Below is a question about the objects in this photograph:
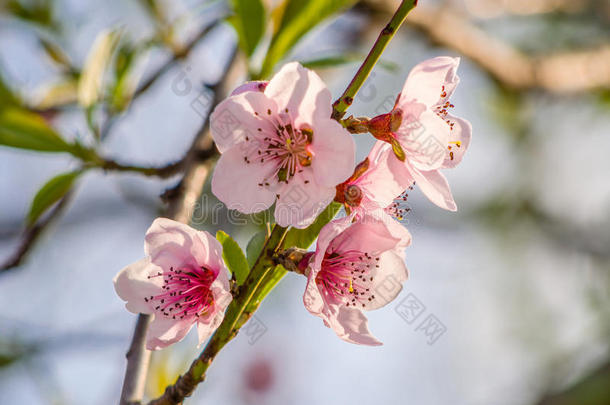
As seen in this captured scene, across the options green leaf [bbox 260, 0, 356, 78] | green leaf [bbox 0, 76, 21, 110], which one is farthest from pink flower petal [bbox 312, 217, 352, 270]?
green leaf [bbox 0, 76, 21, 110]

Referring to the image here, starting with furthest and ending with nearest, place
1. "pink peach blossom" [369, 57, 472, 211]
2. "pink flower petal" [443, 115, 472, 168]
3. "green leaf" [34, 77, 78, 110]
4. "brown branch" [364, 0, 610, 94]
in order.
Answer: "brown branch" [364, 0, 610, 94], "green leaf" [34, 77, 78, 110], "pink flower petal" [443, 115, 472, 168], "pink peach blossom" [369, 57, 472, 211]

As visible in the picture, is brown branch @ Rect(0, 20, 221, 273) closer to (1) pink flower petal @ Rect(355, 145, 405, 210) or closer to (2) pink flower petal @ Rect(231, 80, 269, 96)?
(2) pink flower petal @ Rect(231, 80, 269, 96)

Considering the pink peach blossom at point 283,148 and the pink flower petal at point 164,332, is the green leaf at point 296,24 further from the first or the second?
the pink flower petal at point 164,332

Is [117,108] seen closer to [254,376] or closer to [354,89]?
[354,89]

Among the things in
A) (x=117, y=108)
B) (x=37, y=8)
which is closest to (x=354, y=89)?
(x=117, y=108)

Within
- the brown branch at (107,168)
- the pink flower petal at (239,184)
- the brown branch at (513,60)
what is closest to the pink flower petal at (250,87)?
the pink flower petal at (239,184)

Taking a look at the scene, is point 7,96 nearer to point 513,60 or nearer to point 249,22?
point 249,22
